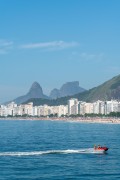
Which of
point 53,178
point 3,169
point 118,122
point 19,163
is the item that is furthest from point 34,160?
point 118,122

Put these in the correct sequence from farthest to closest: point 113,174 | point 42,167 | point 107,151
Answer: point 107,151, point 42,167, point 113,174

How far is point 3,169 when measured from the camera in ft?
141

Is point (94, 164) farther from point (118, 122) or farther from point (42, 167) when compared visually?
point (118, 122)

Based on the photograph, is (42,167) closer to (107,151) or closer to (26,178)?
(26,178)

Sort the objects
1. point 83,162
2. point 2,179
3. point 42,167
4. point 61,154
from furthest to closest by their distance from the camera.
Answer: point 61,154, point 83,162, point 42,167, point 2,179

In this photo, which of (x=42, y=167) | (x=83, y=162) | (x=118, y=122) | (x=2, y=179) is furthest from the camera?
(x=118, y=122)

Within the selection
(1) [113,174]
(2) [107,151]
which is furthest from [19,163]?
(2) [107,151]

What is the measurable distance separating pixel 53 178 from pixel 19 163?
315 inches

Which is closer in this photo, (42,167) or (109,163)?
(42,167)

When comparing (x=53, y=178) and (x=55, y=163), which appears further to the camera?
(x=55, y=163)

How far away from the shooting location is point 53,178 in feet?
128

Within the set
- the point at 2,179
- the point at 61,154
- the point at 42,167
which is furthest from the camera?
the point at 61,154

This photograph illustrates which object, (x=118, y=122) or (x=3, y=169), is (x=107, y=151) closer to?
(x=3, y=169)

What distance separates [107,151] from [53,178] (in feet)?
65.7
